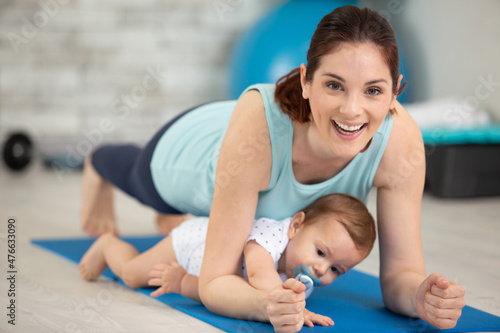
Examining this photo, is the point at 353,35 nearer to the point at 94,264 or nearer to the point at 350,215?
the point at 350,215

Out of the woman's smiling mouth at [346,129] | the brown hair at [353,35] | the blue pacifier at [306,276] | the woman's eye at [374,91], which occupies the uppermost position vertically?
the brown hair at [353,35]

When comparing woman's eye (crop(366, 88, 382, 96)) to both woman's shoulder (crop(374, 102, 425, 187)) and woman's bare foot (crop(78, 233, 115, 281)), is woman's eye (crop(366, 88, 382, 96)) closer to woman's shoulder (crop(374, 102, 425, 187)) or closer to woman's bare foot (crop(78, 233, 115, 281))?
woman's shoulder (crop(374, 102, 425, 187))

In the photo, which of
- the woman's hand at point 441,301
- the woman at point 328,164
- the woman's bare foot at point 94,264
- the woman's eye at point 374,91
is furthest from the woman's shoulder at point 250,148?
the woman's bare foot at point 94,264

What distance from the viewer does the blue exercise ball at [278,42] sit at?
12.2 ft

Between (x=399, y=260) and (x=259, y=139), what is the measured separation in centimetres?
38

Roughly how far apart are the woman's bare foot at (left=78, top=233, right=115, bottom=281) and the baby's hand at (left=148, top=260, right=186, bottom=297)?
0.75ft

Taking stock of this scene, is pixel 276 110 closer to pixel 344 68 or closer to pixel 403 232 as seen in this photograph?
pixel 344 68

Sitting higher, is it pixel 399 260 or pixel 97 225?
pixel 399 260

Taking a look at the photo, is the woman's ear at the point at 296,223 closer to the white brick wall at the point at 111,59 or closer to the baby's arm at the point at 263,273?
the baby's arm at the point at 263,273

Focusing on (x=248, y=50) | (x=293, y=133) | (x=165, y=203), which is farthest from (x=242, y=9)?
(x=293, y=133)

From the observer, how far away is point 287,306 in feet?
3.56

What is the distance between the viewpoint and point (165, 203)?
1.87 meters

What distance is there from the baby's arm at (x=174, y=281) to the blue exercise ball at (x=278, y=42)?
91.3 inches

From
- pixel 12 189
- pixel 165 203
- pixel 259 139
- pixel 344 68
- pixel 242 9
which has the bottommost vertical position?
pixel 12 189
